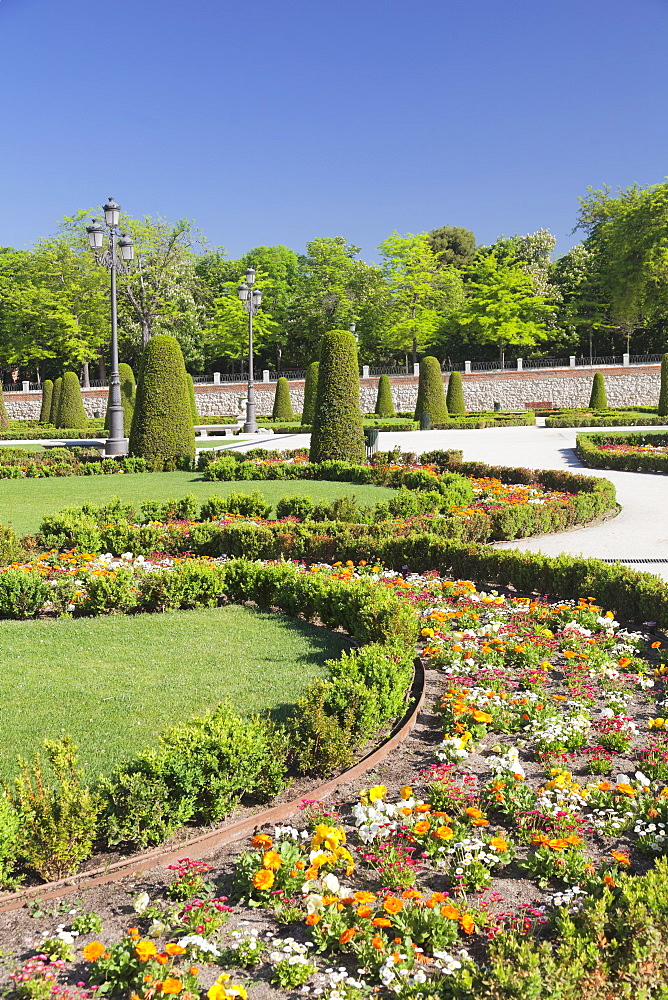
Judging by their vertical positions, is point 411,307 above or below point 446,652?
above

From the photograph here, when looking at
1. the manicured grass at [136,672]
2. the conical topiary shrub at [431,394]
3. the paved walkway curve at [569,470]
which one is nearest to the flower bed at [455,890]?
the manicured grass at [136,672]

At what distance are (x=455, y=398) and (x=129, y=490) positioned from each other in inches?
1017

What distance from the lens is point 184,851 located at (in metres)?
3.16

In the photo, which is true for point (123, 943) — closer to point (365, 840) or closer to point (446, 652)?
point (365, 840)

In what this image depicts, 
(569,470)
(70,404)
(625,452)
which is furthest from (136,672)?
(70,404)

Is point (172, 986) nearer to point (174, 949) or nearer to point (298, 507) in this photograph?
point (174, 949)

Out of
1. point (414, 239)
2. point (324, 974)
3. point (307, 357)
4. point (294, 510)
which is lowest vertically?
point (324, 974)

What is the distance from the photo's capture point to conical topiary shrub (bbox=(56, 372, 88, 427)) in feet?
107

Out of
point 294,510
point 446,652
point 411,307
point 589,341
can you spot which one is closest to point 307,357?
point 411,307

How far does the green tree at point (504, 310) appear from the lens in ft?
160

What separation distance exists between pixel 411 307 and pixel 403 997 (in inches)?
1998

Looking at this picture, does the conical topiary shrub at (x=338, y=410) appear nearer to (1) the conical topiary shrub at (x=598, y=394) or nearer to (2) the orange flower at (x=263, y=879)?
(2) the orange flower at (x=263, y=879)

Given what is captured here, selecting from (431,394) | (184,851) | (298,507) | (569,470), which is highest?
(431,394)

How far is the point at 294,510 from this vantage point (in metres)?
9.98
